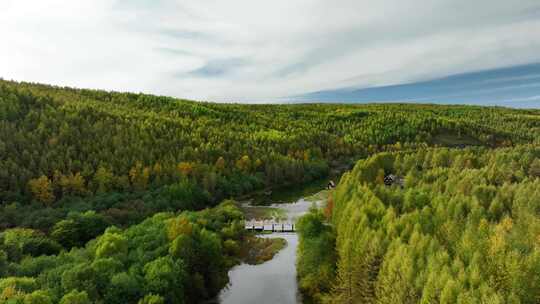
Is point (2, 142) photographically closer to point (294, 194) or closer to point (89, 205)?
point (89, 205)

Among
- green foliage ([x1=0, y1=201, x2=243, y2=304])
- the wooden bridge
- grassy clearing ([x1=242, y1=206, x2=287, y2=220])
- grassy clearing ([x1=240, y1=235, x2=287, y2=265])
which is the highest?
green foliage ([x1=0, y1=201, x2=243, y2=304])

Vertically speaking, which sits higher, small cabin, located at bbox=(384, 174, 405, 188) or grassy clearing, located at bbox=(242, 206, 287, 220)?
small cabin, located at bbox=(384, 174, 405, 188)

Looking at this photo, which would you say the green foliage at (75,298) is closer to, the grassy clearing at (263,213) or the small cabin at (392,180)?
the grassy clearing at (263,213)

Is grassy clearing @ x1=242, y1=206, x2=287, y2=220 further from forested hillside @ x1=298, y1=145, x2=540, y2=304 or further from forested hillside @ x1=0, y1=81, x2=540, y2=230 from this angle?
forested hillside @ x1=298, y1=145, x2=540, y2=304

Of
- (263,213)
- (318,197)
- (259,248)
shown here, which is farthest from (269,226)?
(318,197)

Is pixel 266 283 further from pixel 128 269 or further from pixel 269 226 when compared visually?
pixel 269 226

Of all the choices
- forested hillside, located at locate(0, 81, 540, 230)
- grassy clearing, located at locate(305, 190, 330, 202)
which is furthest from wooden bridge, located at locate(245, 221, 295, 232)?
grassy clearing, located at locate(305, 190, 330, 202)

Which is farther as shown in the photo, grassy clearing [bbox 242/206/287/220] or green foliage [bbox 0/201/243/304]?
grassy clearing [bbox 242/206/287/220]
